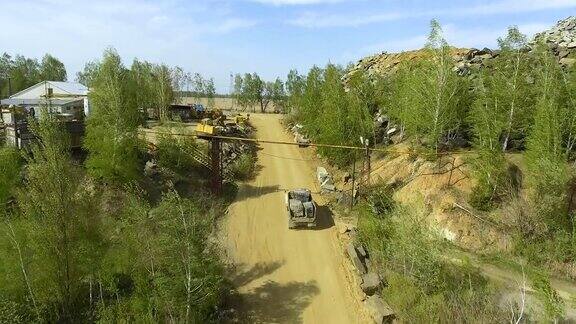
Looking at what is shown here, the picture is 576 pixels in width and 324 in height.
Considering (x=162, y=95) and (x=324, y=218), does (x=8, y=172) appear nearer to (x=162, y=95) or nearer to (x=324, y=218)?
(x=324, y=218)

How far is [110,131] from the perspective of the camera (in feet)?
101

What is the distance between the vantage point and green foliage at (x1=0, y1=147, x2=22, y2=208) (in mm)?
26216

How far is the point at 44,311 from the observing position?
67.0 ft

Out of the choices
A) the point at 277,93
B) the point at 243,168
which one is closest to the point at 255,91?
the point at 277,93

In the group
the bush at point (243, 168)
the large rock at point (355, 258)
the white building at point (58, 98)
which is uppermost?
the white building at point (58, 98)

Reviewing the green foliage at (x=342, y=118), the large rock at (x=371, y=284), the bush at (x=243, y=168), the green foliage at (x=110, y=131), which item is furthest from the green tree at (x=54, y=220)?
the green foliage at (x=342, y=118)

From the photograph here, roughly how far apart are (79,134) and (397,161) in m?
26.5

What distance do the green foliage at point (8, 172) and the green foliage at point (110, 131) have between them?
4.39 m

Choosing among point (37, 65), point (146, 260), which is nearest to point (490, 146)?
point (146, 260)

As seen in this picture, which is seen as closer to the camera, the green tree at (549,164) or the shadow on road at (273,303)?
the shadow on road at (273,303)

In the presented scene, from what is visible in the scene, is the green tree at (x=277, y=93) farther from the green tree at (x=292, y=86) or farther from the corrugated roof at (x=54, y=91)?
the corrugated roof at (x=54, y=91)

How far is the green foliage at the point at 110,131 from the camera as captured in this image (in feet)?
99.9

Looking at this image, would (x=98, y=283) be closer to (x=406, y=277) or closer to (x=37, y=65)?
(x=406, y=277)

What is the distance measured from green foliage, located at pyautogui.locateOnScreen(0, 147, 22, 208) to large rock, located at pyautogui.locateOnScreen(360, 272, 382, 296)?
69.3ft
